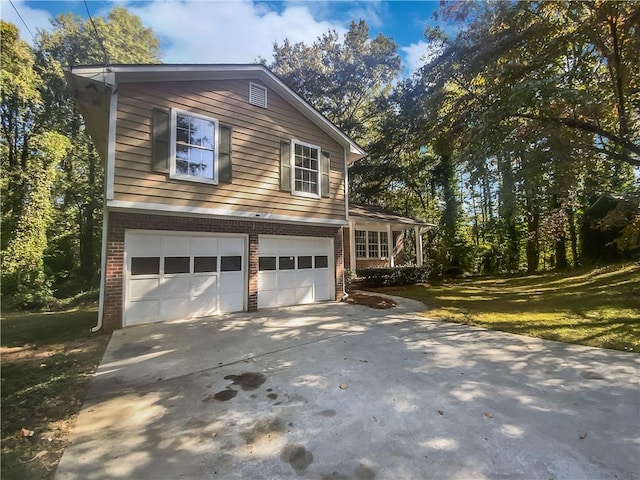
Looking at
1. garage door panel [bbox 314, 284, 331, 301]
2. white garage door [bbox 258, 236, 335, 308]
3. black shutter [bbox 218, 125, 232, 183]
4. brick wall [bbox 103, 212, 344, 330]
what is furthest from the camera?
garage door panel [bbox 314, 284, 331, 301]

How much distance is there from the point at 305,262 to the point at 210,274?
3189 mm

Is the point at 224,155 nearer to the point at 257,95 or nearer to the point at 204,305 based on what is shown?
the point at 257,95

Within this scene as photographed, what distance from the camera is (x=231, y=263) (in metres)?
9.37

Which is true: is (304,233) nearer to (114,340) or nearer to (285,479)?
(114,340)

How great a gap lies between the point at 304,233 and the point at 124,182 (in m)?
5.21

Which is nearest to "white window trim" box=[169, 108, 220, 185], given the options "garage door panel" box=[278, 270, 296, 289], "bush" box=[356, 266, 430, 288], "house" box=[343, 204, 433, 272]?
"garage door panel" box=[278, 270, 296, 289]

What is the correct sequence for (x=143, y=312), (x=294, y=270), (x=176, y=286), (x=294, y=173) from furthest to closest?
(x=294, y=270) < (x=294, y=173) < (x=176, y=286) < (x=143, y=312)

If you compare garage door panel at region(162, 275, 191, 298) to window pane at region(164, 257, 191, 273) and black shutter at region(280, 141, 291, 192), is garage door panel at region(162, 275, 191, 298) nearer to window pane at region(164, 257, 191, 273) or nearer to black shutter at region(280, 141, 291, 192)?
window pane at region(164, 257, 191, 273)

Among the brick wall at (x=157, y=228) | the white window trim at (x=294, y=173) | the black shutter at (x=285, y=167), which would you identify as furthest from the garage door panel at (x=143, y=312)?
the white window trim at (x=294, y=173)

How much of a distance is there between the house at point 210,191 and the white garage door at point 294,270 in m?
0.04

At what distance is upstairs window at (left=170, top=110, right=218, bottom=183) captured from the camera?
27.1 ft

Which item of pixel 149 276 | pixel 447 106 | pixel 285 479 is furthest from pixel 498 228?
pixel 285 479


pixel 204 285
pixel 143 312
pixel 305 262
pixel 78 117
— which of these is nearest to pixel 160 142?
pixel 204 285

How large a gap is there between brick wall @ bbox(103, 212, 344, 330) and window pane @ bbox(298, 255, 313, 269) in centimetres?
74
